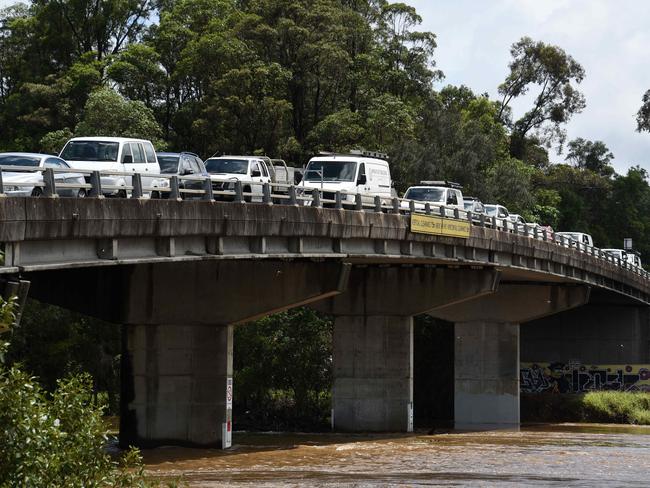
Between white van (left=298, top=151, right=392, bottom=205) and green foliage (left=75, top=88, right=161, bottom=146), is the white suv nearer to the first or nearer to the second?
white van (left=298, top=151, right=392, bottom=205)

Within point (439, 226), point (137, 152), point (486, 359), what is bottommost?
point (486, 359)

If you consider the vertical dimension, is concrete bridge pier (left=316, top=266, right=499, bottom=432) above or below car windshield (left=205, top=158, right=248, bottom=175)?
below

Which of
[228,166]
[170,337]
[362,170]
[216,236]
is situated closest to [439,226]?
[362,170]

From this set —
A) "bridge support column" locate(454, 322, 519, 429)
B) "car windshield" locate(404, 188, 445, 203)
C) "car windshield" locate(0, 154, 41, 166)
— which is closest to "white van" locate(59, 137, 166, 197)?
"car windshield" locate(0, 154, 41, 166)

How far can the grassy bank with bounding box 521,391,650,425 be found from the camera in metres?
69.6

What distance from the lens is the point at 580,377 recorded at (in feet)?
257

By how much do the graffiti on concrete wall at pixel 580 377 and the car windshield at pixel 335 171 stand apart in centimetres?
3521

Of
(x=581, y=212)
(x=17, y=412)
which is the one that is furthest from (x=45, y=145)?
(x=17, y=412)

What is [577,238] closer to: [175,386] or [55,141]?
[55,141]

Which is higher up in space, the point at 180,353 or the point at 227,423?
the point at 180,353

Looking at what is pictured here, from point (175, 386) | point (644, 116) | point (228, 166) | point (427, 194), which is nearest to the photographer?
point (175, 386)

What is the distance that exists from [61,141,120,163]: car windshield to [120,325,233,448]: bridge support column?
755 centimetres

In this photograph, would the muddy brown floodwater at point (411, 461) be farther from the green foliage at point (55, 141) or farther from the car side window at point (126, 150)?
the green foliage at point (55, 141)

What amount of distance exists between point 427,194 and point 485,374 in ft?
48.4
